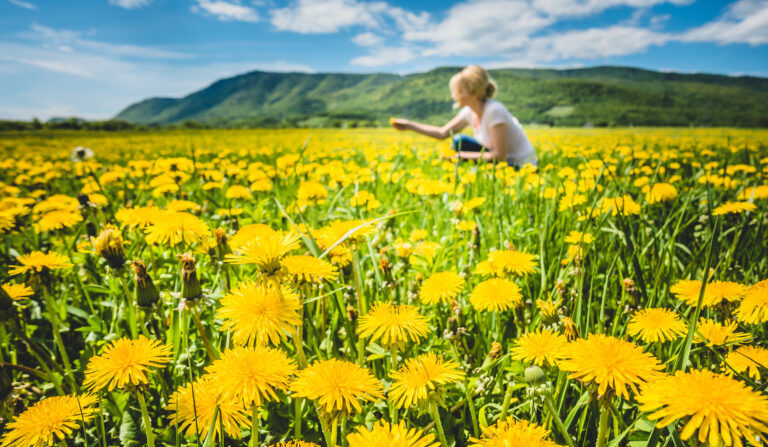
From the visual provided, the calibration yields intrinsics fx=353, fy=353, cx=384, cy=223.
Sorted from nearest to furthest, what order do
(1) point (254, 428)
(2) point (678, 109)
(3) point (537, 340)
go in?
(1) point (254, 428) → (3) point (537, 340) → (2) point (678, 109)

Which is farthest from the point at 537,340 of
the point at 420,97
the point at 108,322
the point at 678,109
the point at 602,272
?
the point at 420,97

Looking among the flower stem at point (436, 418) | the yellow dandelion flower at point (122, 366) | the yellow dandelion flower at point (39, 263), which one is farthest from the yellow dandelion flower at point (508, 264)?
the yellow dandelion flower at point (39, 263)

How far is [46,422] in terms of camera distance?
2.80 ft

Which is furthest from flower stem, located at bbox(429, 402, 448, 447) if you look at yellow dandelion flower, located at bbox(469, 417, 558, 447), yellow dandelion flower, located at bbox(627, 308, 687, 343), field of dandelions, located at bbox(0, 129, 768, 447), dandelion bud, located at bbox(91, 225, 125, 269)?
dandelion bud, located at bbox(91, 225, 125, 269)

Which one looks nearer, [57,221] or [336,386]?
[336,386]

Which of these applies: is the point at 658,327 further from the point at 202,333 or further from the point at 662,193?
the point at 662,193

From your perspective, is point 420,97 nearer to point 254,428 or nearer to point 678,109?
point 678,109

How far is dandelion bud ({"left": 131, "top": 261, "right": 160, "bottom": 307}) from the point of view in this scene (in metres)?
1.12

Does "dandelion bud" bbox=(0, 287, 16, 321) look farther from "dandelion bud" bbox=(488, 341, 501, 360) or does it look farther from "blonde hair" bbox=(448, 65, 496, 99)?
"blonde hair" bbox=(448, 65, 496, 99)

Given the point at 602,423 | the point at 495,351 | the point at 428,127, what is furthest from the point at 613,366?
the point at 428,127

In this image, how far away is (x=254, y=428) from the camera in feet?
2.47

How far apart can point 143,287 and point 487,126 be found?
17.8ft

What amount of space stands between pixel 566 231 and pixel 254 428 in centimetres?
206

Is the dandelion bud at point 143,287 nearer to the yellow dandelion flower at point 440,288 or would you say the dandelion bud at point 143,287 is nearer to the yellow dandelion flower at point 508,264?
the yellow dandelion flower at point 440,288
